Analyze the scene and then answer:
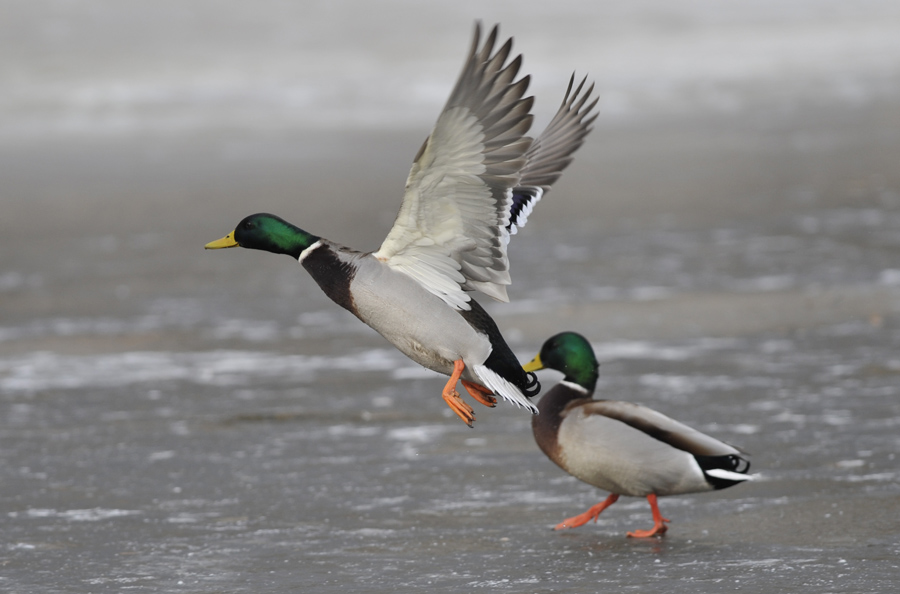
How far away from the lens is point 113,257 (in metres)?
11.7

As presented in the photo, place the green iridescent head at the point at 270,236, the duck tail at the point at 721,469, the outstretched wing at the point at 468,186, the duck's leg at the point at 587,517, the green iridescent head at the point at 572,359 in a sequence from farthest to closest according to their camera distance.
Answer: the green iridescent head at the point at 572,359 < the duck's leg at the point at 587,517 < the duck tail at the point at 721,469 < the green iridescent head at the point at 270,236 < the outstretched wing at the point at 468,186

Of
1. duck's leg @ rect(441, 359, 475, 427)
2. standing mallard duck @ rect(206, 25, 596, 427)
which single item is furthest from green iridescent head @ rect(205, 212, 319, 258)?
duck's leg @ rect(441, 359, 475, 427)

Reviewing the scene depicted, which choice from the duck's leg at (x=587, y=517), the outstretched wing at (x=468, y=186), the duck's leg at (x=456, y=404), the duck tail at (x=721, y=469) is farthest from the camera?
the duck's leg at (x=587, y=517)

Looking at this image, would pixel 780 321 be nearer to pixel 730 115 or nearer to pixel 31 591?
pixel 31 591

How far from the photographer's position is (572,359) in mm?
5348

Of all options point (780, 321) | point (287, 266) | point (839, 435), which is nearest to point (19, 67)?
point (287, 266)

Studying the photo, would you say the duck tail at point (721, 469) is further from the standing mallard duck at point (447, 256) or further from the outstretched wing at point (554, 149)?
the outstretched wing at point (554, 149)

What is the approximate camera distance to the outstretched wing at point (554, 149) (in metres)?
5.44

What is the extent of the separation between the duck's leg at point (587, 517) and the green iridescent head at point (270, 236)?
1.40 metres

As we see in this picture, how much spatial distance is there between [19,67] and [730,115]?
12161mm

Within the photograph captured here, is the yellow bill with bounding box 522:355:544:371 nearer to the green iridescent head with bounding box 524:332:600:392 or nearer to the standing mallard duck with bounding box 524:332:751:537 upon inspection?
the green iridescent head with bounding box 524:332:600:392

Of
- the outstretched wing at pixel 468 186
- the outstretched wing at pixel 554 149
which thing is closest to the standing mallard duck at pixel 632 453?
the outstretched wing at pixel 468 186

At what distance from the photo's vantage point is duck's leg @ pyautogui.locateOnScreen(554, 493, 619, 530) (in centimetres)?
485

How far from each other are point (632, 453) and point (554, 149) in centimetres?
142
